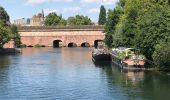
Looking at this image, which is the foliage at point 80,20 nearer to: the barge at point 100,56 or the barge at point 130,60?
the barge at point 100,56

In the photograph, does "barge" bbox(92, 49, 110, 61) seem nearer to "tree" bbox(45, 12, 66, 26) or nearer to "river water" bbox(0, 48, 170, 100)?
"river water" bbox(0, 48, 170, 100)

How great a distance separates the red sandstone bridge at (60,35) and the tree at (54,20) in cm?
2952

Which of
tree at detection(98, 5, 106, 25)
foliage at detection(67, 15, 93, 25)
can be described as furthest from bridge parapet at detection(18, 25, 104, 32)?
foliage at detection(67, 15, 93, 25)

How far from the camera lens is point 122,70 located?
187 feet

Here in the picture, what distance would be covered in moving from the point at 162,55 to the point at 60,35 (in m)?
89.5

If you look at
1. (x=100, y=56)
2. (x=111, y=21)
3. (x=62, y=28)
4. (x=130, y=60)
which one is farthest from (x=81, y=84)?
(x=62, y=28)

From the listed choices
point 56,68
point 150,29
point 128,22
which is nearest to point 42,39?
point 128,22

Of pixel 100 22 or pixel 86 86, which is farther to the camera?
pixel 100 22

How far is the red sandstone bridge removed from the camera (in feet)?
447

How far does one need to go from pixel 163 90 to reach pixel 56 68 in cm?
2280

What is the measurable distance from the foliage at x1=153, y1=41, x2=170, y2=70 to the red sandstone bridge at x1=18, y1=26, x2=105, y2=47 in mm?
84976

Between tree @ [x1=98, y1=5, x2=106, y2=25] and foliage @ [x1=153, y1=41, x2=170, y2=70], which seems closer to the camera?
foliage @ [x1=153, y1=41, x2=170, y2=70]

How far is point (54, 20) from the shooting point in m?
169

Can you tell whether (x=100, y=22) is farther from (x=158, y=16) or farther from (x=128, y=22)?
(x=158, y=16)
